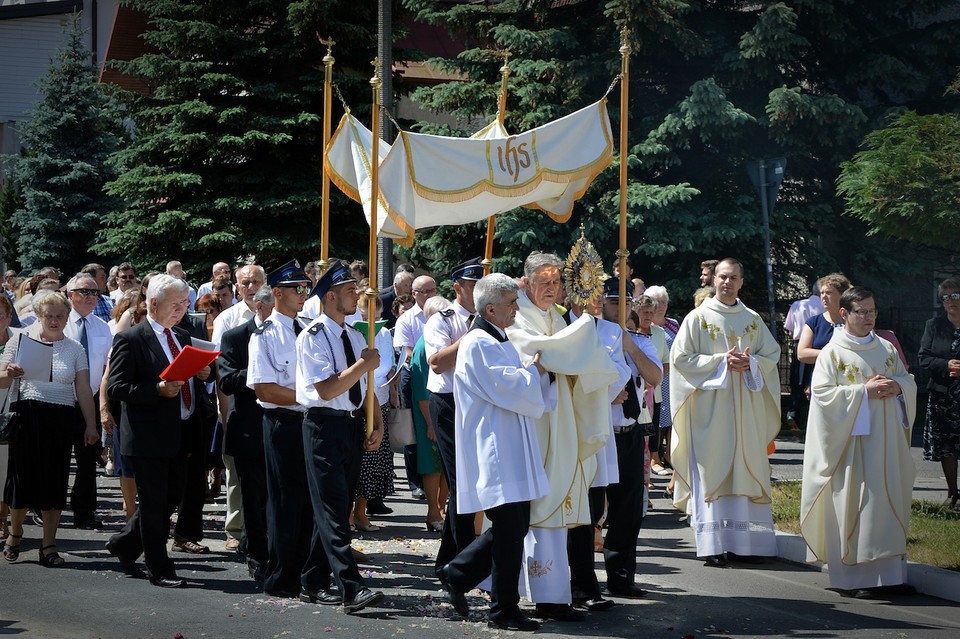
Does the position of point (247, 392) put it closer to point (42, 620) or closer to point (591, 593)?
point (42, 620)

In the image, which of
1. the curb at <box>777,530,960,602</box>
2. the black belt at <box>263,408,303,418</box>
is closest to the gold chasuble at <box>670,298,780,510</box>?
the curb at <box>777,530,960,602</box>

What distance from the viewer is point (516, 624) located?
7.15m

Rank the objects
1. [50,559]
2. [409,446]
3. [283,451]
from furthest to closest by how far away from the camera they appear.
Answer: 1. [409,446]
2. [50,559]
3. [283,451]

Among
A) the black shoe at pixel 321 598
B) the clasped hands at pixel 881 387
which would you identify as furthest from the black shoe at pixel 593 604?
the clasped hands at pixel 881 387

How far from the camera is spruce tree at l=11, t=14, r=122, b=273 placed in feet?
111

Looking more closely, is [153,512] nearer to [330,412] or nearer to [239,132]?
[330,412]

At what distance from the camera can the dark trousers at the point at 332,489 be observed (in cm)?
753

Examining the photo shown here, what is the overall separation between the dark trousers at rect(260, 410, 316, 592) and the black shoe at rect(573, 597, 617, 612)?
5.19 feet

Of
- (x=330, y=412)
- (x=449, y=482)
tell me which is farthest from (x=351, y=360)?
(x=449, y=482)

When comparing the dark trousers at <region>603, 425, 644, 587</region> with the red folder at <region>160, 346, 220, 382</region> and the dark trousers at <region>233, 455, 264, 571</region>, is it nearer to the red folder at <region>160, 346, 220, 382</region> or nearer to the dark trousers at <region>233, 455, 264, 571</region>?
the dark trousers at <region>233, 455, 264, 571</region>

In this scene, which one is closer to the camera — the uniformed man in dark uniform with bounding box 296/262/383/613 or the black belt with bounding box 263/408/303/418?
the uniformed man in dark uniform with bounding box 296/262/383/613

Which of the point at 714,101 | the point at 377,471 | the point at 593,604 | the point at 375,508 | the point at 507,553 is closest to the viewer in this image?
the point at 507,553

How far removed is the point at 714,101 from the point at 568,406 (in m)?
12.4

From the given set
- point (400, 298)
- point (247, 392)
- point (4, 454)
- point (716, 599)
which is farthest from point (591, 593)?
point (400, 298)
